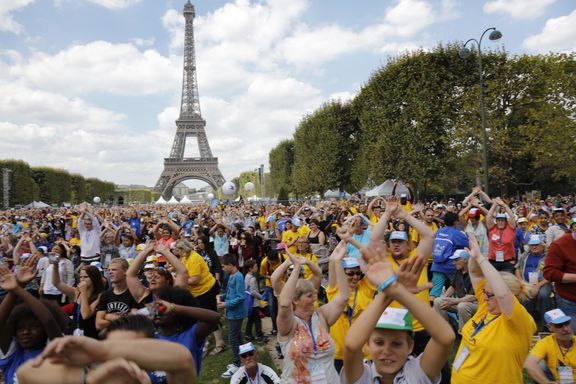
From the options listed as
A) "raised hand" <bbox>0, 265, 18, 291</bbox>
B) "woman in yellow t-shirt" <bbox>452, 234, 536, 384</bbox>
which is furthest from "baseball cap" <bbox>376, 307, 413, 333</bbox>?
"raised hand" <bbox>0, 265, 18, 291</bbox>

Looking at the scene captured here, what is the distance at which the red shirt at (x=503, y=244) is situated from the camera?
6.97 m

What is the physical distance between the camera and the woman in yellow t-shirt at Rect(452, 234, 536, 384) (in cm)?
273

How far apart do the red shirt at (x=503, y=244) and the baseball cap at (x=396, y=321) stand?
221 inches

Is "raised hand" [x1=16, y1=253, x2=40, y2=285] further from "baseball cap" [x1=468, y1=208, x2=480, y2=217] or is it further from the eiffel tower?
the eiffel tower

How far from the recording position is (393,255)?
4531mm

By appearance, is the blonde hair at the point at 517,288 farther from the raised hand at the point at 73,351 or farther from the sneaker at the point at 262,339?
the sneaker at the point at 262,339

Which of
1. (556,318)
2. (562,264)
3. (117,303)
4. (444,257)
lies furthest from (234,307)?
(562,264)

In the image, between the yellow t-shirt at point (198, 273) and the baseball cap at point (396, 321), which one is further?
the yellow t-shirt at point (198, 273)

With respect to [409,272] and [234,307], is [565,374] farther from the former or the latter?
[234,307]

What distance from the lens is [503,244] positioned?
6.98 meters

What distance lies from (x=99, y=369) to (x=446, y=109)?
24.8 metres

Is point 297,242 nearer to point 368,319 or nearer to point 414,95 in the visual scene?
point 368,319

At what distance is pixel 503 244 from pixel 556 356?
384 centimetres

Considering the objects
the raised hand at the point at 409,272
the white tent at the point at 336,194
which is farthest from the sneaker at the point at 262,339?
the white tent at the point at 336,194
